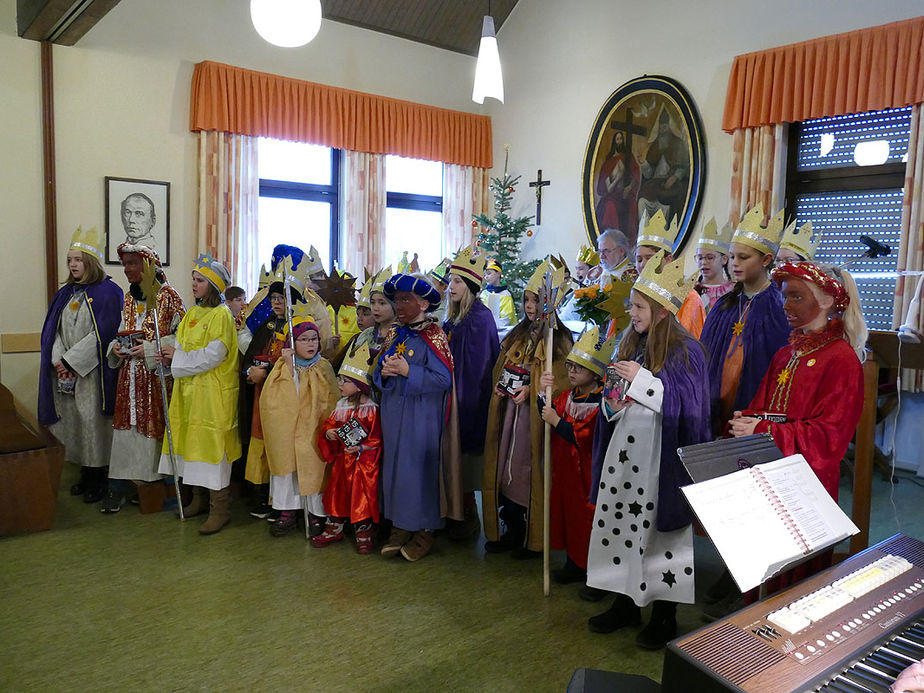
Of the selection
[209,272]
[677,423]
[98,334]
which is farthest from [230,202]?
[677,423]

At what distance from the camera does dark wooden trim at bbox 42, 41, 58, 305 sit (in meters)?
6.04

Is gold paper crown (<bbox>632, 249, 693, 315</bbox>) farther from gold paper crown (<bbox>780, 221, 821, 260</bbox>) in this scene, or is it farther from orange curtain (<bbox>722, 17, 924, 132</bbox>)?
orange curtain (<bbox>722, 17, 924, 132</bbox>)

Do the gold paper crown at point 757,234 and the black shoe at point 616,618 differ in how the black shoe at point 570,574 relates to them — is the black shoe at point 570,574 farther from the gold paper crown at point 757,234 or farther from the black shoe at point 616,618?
the gold paper crown at point 757,234

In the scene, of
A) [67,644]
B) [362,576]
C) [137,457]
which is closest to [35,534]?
[137,457]

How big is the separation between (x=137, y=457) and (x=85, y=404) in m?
0.58

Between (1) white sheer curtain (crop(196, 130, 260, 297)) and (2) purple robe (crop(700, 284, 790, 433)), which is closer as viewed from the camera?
(2) purple robe (crop(700, 284, 790, 433))

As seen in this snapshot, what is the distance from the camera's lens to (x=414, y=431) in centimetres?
356

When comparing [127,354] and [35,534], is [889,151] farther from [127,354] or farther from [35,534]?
[35,534]

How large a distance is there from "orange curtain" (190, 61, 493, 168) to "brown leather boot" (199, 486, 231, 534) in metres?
4.34

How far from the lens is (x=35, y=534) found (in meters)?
3.92

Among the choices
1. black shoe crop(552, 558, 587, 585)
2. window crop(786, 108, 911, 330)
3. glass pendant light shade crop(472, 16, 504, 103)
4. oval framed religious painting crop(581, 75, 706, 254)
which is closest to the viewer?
black shoe crop(552, 558, 587, 585)

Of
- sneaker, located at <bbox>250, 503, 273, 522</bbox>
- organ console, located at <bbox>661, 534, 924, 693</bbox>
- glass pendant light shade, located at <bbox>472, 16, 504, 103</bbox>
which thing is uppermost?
glass pendant light shade, located at <bbox>472, 16, 504, 103</bbox>

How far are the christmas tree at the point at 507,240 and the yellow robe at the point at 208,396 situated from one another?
4.23 meters

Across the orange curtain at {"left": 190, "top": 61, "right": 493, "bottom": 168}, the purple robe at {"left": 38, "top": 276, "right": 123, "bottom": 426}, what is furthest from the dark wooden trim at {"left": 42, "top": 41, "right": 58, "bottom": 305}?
the purple robe at {"left": 38, "top": 276, "right": 123, "bottom": 426}
